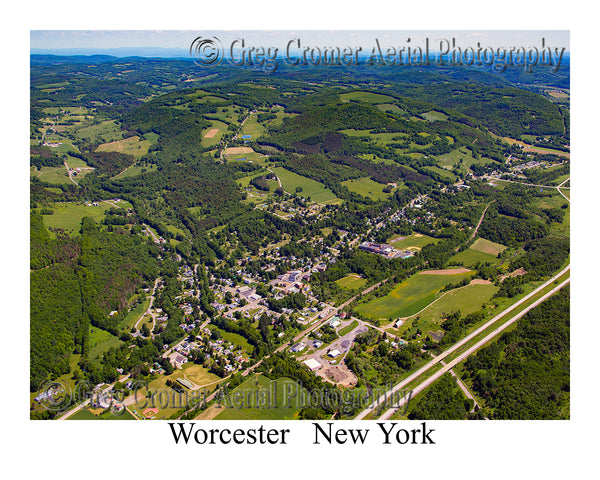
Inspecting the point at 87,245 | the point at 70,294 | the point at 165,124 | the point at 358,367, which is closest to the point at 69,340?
the point at 70,294

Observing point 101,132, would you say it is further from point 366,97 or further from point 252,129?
point 366,97

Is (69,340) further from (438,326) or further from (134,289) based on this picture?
(438,326)

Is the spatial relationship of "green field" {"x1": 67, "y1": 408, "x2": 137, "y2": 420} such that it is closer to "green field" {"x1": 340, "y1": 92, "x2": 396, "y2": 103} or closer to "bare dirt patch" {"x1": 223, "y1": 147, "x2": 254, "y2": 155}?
"bare dirt patch" {"x1": 223, "y1": 147, "x2": 254, "y2": 155}

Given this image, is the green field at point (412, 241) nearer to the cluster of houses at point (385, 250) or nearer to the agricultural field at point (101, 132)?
the cluster of houses at point (385, 250)

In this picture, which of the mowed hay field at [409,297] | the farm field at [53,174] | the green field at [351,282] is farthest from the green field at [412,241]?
the farm field at [53,174]

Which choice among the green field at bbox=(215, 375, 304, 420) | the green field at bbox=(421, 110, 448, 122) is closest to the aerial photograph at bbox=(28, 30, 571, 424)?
the green field at bbox=(215, 375, 304, 420)
